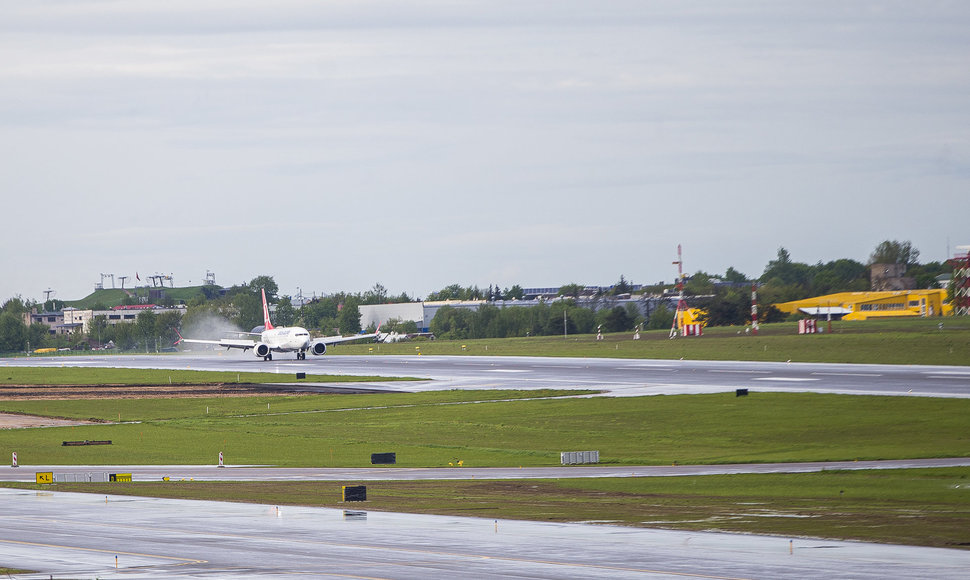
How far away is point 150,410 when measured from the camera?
89.5m

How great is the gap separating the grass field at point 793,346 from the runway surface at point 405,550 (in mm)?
79348

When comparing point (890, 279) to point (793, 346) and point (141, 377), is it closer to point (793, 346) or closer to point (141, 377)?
point (793, 346)

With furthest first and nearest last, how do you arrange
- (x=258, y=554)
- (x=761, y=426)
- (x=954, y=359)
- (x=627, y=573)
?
(x=954, y=359), (x=761, y=426), (x=258, y=554), (x=627, y=573)

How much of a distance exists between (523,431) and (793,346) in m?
61.7

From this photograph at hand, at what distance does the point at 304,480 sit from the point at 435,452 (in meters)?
13.2

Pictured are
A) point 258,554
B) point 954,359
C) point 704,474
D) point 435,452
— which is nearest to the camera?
point 258,554

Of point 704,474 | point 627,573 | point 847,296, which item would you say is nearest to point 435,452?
point 704,474

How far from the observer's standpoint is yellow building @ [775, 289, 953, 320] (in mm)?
162875

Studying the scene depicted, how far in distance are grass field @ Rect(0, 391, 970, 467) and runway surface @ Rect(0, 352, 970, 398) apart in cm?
663

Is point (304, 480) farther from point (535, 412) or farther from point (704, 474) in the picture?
point (535, 412)

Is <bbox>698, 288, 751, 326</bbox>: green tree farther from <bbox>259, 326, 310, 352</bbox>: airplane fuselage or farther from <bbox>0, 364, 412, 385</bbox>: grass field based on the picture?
<bbox>0, 364, 412, 385</bbox>: grass field

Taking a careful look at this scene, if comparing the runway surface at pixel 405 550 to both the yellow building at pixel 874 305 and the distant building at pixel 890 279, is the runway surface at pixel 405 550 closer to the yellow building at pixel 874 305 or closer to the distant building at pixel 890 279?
the yellow building at pixel 874 305

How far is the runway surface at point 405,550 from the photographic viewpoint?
2455cm

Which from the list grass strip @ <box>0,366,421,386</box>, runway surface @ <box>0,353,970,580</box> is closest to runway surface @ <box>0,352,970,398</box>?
grass strip @ <box>0,366,421,386</box>
